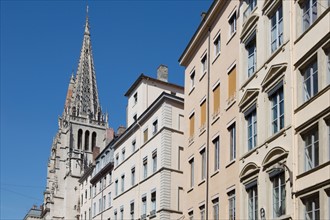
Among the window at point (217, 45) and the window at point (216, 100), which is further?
the window at point (217, 45)

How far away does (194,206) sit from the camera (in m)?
33.5

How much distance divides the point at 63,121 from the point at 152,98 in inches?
4749

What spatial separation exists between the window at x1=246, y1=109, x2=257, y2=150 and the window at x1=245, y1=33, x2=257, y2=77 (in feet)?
6.57

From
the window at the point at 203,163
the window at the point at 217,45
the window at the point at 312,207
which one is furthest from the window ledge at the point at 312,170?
the window at the point at 217,45

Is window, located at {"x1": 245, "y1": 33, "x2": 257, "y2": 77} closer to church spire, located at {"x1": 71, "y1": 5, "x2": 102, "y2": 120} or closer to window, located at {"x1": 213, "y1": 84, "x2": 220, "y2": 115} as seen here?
window, located at {"x1": 213, "y1": 84, "x2": 220, "y2": 115}

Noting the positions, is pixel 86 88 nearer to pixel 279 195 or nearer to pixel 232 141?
pixel 232 141

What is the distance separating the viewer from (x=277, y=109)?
2420 cm

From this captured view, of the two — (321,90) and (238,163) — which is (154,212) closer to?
(238,163)

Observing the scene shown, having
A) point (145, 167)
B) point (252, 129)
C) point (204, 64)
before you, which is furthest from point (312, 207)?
point (145, 167)

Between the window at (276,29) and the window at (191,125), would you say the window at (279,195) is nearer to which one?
the window at (276,29)

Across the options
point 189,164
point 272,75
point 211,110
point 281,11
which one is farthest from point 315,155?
point 189,164

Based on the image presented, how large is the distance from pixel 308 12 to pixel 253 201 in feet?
27.2

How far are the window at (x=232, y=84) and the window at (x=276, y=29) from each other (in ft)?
14.9

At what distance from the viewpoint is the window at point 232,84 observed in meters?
29.7
